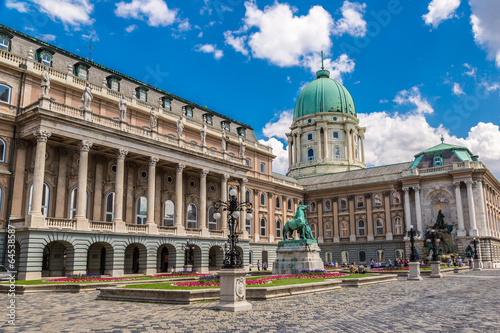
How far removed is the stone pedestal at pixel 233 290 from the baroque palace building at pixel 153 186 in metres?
15.8

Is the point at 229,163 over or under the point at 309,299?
over

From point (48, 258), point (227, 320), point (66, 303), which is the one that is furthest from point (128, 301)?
point (48, 258)

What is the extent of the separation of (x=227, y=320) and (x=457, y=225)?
58.3m

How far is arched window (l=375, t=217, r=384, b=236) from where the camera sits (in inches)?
2749

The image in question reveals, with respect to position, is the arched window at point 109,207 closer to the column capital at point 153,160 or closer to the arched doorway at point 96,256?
the arched doorway at point 96,256

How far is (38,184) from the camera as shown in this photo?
3416 centimetres

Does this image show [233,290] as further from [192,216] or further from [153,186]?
[192,216]

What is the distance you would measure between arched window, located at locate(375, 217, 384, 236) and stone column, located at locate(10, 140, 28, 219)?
52422 millimetres

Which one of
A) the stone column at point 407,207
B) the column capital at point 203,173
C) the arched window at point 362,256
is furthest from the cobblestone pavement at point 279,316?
the arched window at point 362,256

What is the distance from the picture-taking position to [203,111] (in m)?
60.0

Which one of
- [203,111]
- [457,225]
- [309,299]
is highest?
[203,111]

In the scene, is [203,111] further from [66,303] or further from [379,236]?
[66,303]

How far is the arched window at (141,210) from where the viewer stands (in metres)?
45.9

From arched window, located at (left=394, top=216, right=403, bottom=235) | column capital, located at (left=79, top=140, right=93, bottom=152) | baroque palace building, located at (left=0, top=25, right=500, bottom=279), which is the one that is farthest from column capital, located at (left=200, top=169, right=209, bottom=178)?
arched window, located at (left=394, top=216, right=403, bottom=235)
